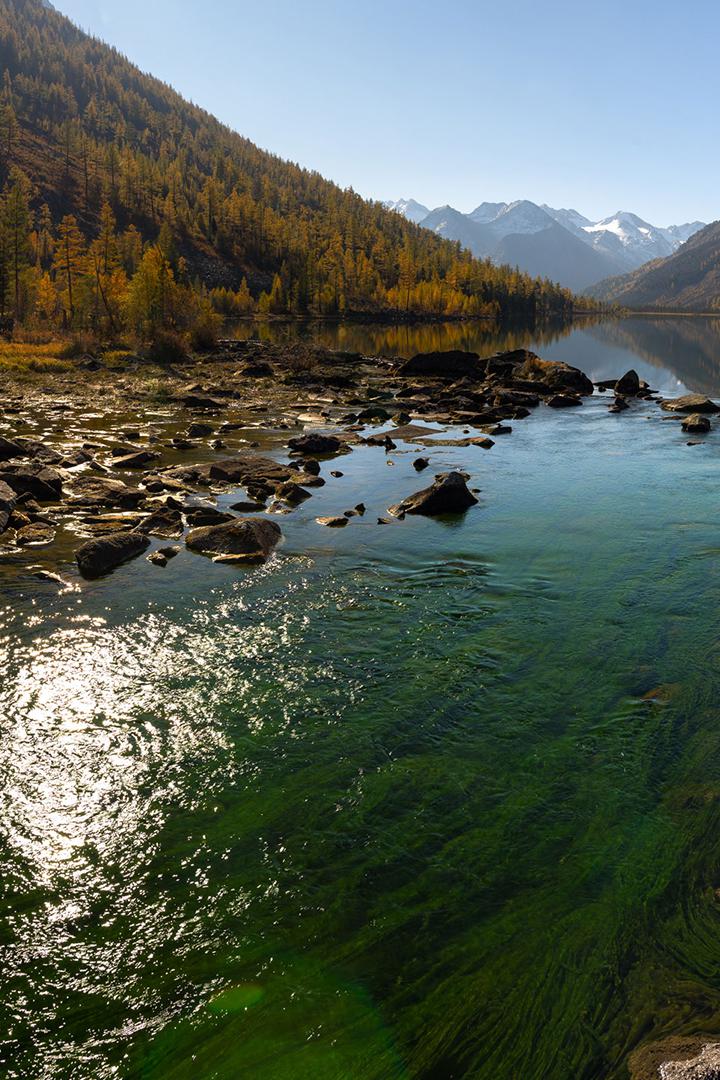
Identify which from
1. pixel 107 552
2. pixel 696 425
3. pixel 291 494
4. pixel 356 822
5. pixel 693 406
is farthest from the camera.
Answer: pixel 693 406

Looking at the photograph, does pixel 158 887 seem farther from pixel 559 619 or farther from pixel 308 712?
pixel 559 619

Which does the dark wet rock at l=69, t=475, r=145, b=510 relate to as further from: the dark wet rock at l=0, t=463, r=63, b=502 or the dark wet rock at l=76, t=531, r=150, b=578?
the dark wet rock at l=76, t=531, r=150, b=578

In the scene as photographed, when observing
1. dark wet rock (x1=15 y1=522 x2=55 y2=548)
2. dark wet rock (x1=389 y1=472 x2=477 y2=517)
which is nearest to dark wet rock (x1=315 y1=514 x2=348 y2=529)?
dark wet rock (x1=389 y1=472 x2=477 y2=517)

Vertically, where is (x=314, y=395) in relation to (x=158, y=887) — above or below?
above

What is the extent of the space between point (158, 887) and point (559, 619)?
32.8 feet

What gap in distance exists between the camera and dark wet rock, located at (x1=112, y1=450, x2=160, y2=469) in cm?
2722

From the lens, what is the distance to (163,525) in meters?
20.2

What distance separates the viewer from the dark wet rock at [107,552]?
1659 cm

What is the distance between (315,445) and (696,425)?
24.2m

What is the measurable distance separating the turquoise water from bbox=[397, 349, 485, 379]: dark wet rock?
50.8 metres

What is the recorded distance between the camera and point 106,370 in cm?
5916

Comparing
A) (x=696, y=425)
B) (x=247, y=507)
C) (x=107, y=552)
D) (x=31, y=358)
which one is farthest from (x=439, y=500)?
(x=31, y=358)

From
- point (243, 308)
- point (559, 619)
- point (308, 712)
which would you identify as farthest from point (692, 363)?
point (243, 308)

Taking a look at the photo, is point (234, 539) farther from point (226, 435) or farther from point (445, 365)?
point (445, 365)
